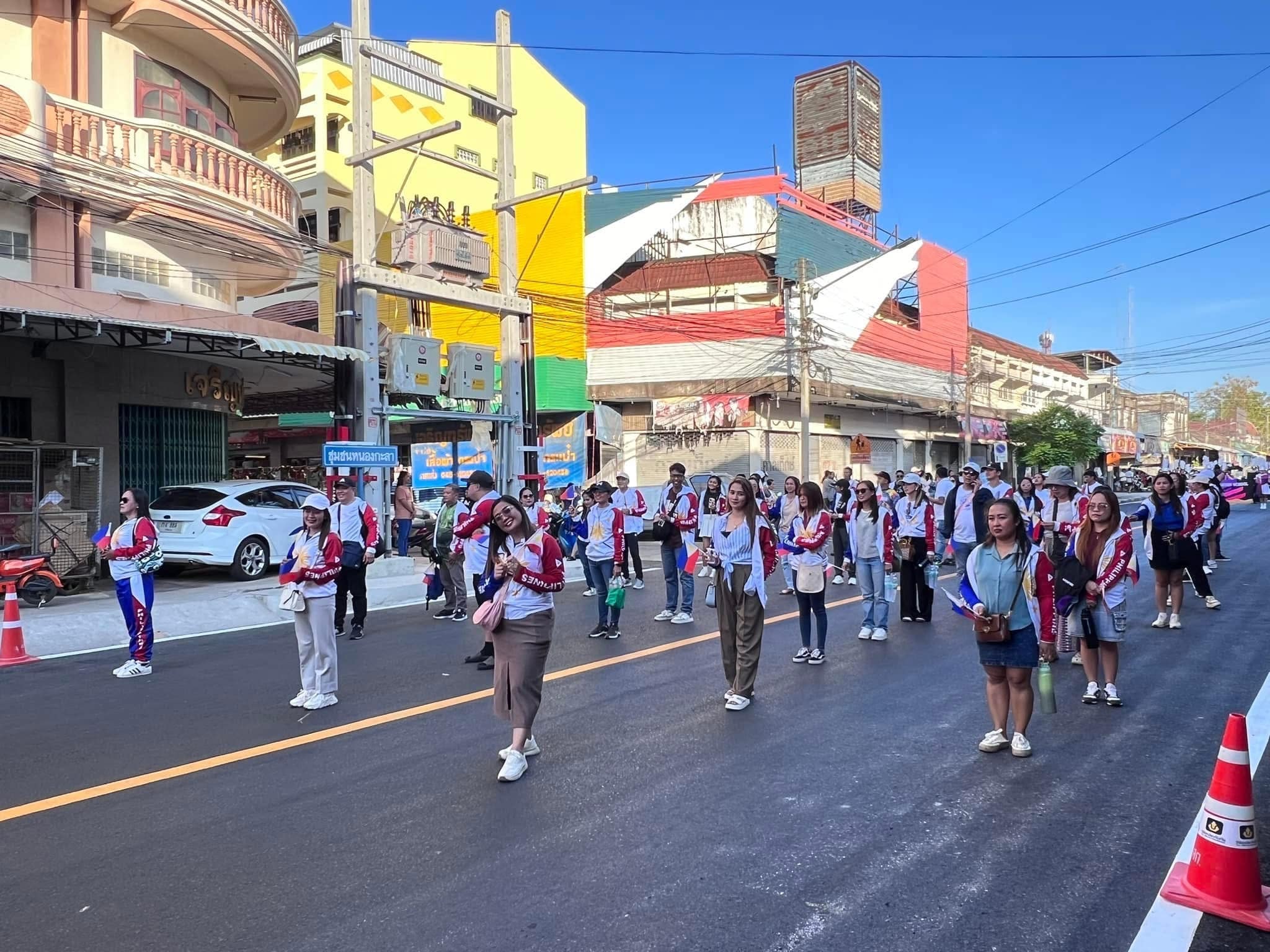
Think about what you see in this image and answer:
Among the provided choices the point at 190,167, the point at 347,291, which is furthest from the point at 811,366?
the point at 190,167

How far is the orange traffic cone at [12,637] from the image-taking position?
344 inches

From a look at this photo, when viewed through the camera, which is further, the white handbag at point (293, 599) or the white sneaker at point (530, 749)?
the white handbag at point (293, 599)

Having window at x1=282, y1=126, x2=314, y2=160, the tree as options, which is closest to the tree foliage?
Result: the tree

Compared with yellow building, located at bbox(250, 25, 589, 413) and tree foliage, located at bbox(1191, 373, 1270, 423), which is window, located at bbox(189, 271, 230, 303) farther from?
tree foliage, located at bbox(1191, 373, 1270, 423)

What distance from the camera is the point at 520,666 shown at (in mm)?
5211

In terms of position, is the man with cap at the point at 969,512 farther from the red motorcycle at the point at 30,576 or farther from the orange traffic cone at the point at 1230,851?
the red motorcycle at the point at 30,576

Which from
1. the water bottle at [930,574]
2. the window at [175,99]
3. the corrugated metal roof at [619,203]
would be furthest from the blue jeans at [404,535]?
the corrugated metal roof at [619,203]

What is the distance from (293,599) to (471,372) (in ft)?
39.4

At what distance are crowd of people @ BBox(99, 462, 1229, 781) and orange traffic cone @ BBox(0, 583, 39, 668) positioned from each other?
128 cm

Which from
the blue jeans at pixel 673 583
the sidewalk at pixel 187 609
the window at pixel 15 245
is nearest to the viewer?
the sidewalk at pixel 187 609

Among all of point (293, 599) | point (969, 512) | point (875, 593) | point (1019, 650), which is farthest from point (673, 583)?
point (1019, 650)

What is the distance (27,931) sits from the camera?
3.40 meters

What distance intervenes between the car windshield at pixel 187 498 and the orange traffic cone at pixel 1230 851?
13.8m

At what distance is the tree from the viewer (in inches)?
1722
